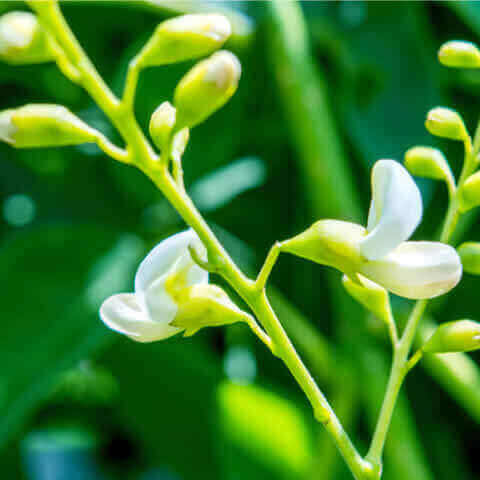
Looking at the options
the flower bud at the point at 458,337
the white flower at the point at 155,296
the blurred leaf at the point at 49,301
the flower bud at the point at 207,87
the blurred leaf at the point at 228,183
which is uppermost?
the flower bud at the point at 207,87

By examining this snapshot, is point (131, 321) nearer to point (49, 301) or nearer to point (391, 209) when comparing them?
point (391, 209)

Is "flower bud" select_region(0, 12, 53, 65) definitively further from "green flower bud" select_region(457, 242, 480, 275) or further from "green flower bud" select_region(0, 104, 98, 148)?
"green flower bud" select_region(457, 242, 480, 275)

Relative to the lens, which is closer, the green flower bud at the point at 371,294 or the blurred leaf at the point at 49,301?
the green flower bud at the point at 371,294

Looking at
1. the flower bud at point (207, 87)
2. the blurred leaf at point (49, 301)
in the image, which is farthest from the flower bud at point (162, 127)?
the blurred leaf at point (49, 301)

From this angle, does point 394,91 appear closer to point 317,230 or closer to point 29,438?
point 317,230

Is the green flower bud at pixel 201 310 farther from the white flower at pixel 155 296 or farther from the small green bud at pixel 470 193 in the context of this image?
the small green bud at pixel 470 193

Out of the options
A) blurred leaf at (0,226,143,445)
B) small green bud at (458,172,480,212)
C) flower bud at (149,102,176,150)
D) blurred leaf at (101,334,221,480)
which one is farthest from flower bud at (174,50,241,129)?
blurred leaf at (101,334,221,480)
